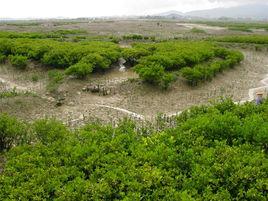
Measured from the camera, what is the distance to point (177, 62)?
2873 centimetres

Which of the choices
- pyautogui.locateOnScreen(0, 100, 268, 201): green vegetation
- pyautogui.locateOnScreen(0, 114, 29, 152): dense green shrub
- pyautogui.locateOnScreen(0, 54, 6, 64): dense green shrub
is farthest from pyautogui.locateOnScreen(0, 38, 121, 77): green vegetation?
pyautogui.locateOnScreen(0, 100, 268, 201): green vegetation

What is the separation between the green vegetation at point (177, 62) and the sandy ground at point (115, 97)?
638 mm

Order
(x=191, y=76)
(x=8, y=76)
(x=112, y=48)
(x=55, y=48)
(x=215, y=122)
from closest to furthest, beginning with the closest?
(x=215, y=122) < (x=191, y=76) < (x=8, y=76) < (x=55, y=48) < (x=112, y=48)

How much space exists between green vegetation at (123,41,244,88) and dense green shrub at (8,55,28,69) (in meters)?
7.66

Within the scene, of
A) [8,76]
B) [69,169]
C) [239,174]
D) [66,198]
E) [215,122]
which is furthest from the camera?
[8,76]

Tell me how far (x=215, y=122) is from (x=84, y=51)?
19.4 m

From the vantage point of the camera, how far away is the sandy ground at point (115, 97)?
2061 cm

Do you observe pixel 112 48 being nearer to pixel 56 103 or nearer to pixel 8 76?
pixel 8 76

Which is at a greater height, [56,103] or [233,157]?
[233,157]

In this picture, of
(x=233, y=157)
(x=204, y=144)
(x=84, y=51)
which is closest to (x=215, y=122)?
(x=204, y=144)

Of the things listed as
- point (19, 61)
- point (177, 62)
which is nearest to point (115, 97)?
point (177, 62)

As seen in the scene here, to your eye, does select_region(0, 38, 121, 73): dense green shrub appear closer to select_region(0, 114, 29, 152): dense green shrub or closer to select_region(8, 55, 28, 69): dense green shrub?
select_region(8, 55, 28, 69): dense green shrub

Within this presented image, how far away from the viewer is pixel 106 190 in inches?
355

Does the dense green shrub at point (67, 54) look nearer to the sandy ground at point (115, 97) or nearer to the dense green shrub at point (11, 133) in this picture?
the sandy ground at point (115, 97)
